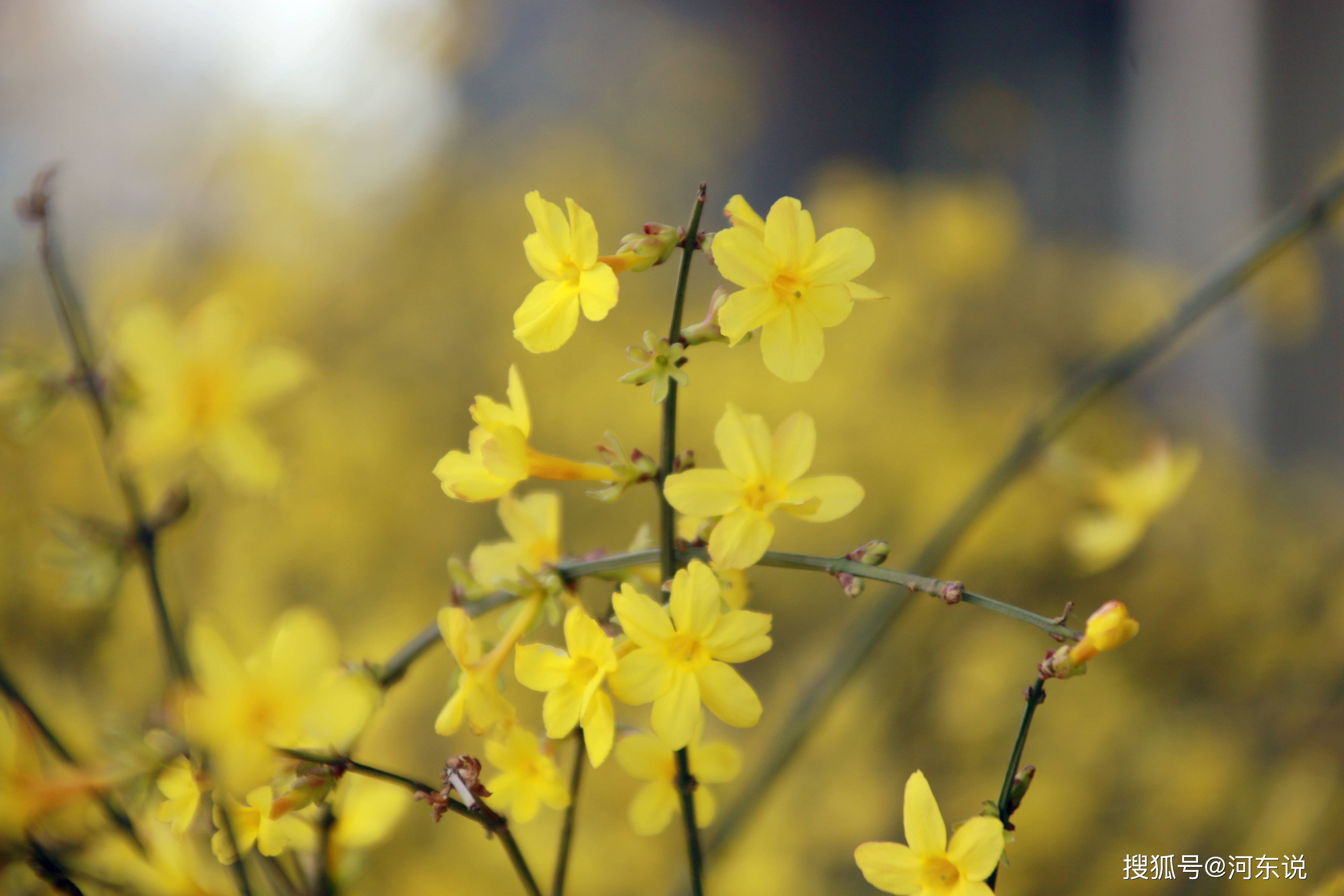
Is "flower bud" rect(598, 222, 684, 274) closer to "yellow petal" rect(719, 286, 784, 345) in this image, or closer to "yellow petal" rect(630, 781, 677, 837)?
"yellow petal" rect(719, 286, 784, 345)

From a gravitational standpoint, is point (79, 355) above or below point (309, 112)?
below

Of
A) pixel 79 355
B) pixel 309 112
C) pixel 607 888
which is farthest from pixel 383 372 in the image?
pixel 79 355

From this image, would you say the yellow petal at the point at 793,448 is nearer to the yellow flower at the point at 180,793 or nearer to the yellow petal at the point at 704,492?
the yellow petal at the point at 704,492

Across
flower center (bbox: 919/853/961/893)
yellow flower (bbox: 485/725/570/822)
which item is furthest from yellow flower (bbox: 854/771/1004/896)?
yellow flower (bbox: 485/725/570/822)

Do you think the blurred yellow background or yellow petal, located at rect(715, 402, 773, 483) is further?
the blurred yellow background

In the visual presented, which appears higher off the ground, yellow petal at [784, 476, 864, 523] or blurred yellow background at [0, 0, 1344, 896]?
blurred yellow background at [0, 0, 1344, 896]

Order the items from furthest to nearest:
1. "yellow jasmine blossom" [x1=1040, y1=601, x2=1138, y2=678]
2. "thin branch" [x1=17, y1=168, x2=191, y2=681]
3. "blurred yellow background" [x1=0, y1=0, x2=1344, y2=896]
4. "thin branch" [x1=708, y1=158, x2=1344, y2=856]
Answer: "blurred yellow background" [x1=0, y1=0, x2=1344, y2=896] < "thin branch" [x1=708, y1=158, x2=1344, y2=856] < "thin branch" [x1=17, y1=168, x2=191, y2=681] < "yellow jasmine blossom" [x1=1040, y1=601, x2=1138, y2=678]

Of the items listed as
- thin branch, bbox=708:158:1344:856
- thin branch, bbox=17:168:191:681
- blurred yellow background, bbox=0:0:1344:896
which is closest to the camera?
thin branch, bbox=17:168:191:681

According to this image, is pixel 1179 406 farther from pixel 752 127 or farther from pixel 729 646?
pixel 729 646
